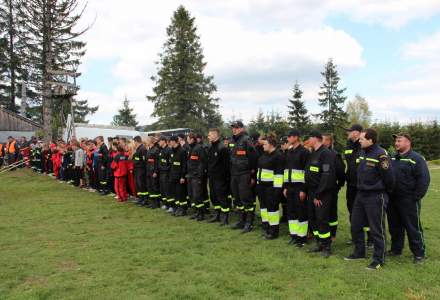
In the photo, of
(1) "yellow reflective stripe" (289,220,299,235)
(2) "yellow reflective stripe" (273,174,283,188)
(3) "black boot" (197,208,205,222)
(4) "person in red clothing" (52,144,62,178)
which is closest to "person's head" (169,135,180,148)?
(3) "black boot" (197,208,205,222)

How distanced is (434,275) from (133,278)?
4.19 metres

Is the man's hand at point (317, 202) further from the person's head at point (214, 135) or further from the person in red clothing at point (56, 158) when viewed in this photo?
the person in red clothing at point (56, 158)

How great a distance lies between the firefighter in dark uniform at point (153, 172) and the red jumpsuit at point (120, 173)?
1250 millimetres

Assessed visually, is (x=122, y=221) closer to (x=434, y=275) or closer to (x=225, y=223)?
(x=225, y=223)

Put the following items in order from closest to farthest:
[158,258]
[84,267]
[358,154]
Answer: [84,267]
[158,258]
[358,154]

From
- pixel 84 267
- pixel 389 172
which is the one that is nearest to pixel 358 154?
pixel 389 172

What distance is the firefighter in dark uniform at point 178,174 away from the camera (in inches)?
415

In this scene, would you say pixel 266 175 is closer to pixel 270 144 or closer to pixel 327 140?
pixel 270 144

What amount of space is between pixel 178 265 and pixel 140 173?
6.12 meters

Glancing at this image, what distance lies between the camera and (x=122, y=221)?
9.80 meters

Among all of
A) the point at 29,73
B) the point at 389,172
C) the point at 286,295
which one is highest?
the point at 29,73

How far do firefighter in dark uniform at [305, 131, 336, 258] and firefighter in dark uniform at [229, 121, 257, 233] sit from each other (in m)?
1.83

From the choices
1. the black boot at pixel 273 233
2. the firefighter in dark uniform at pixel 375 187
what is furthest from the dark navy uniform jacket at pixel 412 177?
the black boot at pixel 273 233

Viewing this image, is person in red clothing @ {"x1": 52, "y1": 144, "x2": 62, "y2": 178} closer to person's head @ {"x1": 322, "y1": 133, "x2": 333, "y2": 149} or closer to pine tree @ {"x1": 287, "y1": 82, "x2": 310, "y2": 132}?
person's head @ {"x1": 322, "y1": 133, "x2": 333, "y2": 149}
